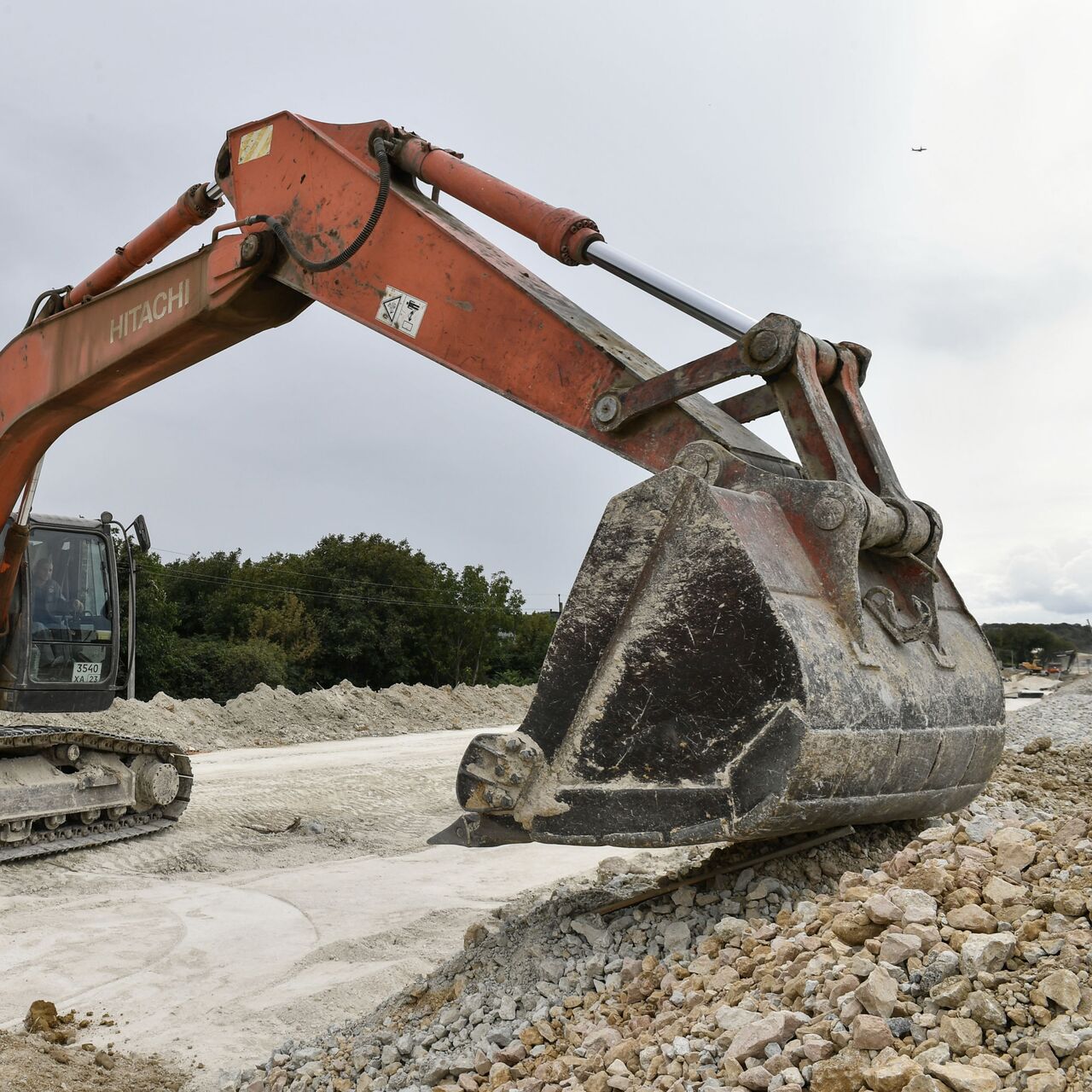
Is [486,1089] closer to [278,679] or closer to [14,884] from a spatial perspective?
[14,884]

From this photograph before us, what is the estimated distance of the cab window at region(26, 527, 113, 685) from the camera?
849 centimetres

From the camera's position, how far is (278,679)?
1228 inches

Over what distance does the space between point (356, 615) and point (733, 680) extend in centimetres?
3486

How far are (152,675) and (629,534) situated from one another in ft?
88.6

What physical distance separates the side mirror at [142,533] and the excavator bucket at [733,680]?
5.32 m

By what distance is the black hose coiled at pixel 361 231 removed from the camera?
522 cm

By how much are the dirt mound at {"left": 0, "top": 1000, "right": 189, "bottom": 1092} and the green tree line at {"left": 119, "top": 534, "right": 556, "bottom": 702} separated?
27.8 m

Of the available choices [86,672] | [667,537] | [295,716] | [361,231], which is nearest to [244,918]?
[86,672]

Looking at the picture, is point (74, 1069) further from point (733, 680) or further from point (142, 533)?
point (142, 533)

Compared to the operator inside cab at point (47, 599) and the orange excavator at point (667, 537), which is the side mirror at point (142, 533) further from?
the orange excavator at point (667, 537)

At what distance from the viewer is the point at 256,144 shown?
598 cm

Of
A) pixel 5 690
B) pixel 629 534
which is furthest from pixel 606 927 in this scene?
pixel 5 690

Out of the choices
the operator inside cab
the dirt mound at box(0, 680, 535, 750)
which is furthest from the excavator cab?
the dirt mound at box(0, 680, 535, 750)

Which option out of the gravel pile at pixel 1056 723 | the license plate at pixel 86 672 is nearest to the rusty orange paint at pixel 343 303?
the license plate at pixel 86 672
